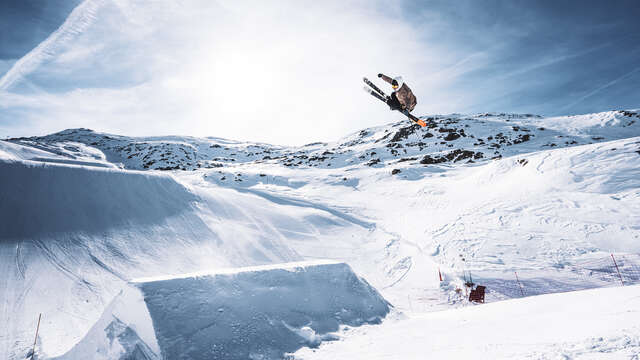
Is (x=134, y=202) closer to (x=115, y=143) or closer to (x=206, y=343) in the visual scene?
(x=206, y=343)

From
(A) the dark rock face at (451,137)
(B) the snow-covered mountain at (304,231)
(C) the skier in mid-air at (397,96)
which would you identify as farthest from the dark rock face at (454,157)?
(C) the skier in mid-air at (397,96)

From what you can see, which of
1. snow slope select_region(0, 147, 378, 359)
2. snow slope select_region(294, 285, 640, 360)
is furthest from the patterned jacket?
snow slope select_region(0, 147, 378, 359)

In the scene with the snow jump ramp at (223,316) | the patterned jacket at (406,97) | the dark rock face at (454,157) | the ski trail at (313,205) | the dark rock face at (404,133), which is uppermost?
the dark rock face at (404,133)

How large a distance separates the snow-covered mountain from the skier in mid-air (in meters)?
7.05

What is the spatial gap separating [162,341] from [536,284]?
11.9 meters

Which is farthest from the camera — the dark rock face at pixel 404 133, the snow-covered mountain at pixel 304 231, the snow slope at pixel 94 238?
the dark rock face at pixel 404 133

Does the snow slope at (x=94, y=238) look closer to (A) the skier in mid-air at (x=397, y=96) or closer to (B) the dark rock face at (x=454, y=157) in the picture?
(A) the skier in mid-air at (x=397, y=96)

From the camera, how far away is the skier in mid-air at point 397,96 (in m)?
8.98

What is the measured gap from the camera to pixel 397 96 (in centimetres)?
958

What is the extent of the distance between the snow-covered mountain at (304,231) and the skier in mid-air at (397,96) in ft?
23.1

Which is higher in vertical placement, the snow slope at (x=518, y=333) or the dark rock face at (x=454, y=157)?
the dark rock face at (x=454, y=157)

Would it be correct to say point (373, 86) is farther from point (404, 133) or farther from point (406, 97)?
point (404, 133)

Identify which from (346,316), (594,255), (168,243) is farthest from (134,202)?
(594,255)

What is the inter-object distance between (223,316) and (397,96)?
28.0 ft
